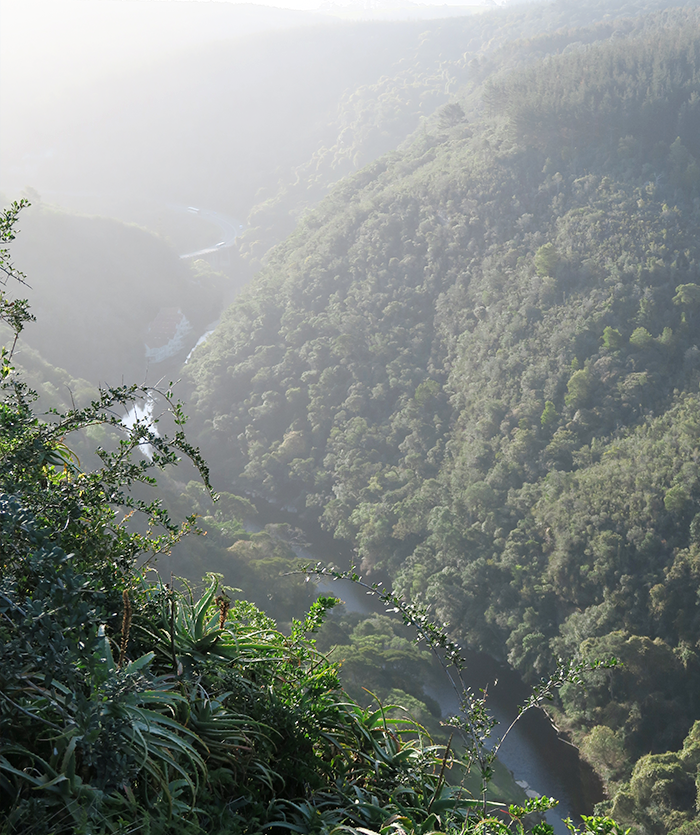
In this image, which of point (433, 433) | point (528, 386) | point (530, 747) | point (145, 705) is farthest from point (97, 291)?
point (145, 705)

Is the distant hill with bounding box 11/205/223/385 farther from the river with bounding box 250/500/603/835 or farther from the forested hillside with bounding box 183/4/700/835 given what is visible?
the river with bounding box 250/500/603/835

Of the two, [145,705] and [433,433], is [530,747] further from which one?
[145,705]

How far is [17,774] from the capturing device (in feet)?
A: 6.72

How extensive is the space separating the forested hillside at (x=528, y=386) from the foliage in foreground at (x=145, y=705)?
1979 centimetres

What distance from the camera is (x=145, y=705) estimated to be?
2639 millimetres

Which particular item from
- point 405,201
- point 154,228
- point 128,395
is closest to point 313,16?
point 154,228

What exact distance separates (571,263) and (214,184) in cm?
7849

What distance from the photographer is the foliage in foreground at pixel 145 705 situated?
2037 mm

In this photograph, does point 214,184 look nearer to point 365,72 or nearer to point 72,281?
point 365,72

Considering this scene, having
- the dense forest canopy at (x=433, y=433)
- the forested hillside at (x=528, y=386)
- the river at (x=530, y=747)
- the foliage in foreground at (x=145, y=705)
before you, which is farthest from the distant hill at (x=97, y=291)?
the foliage in foreground at (x=145, y=705)

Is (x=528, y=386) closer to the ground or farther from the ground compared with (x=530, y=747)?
farther from the ground

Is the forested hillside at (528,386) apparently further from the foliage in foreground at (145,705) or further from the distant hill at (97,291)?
the foliage in foreground at (145,705)

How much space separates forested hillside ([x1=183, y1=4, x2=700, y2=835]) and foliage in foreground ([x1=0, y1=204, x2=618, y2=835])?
1979 cm

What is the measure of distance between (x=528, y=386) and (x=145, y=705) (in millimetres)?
36337
